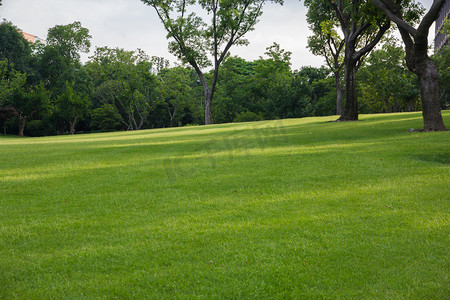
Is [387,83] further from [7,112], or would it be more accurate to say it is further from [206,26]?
[7,112]

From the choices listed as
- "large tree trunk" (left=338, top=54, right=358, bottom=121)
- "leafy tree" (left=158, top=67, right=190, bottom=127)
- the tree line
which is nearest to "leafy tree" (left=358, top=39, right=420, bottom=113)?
the tree line

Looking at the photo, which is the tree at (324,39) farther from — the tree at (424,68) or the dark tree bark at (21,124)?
the dark tree bark at (21,124)

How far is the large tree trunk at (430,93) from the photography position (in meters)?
12.0

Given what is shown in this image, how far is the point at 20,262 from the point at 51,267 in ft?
1.19

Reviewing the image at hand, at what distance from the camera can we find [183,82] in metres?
60.6

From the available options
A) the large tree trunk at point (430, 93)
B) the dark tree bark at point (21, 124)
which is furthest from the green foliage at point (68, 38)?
the large tree trunk at point (430, 93)

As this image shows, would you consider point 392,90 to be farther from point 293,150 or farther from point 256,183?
point 256,183

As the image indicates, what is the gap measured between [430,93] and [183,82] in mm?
51656

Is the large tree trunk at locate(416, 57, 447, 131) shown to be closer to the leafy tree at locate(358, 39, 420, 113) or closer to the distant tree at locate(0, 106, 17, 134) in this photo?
the leafy tree at locate(358, 39, 420, 113)

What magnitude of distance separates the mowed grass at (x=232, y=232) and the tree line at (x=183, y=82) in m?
29.2

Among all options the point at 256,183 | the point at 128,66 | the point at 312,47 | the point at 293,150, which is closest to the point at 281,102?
the point at 312,47

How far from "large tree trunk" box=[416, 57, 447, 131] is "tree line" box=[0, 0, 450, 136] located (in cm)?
2097

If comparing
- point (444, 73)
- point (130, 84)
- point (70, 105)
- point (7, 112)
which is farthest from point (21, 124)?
point (444, 73)

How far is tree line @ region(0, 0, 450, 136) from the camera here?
3694cm
